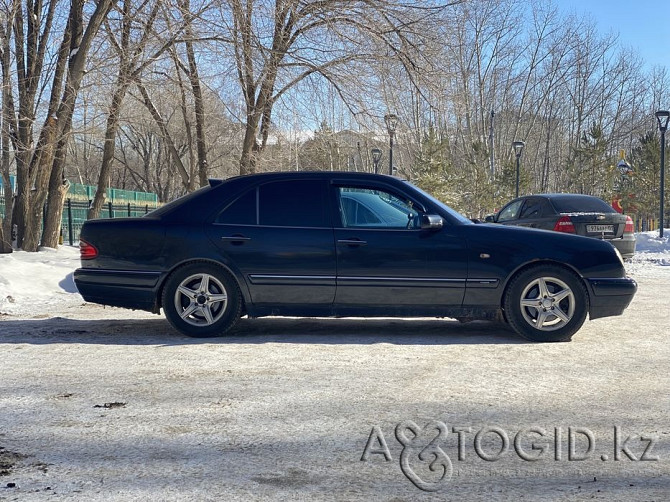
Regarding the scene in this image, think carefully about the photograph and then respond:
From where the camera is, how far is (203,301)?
6.48 metres

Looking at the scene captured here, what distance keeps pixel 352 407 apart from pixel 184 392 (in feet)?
3.66

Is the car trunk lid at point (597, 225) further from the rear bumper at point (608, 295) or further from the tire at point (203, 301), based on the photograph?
the tire at point (203, 301)

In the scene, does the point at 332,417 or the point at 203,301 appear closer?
the point at 332,417

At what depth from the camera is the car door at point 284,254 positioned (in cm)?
645

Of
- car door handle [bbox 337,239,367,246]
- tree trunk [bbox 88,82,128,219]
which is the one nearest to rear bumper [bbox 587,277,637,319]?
car door handle [bbox 337,239,367,246]

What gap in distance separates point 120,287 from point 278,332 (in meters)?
1.54

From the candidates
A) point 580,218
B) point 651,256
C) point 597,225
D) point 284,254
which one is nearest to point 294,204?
point 284,254

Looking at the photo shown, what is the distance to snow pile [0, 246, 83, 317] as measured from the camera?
8.77m

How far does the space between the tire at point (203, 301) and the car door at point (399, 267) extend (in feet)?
3.24

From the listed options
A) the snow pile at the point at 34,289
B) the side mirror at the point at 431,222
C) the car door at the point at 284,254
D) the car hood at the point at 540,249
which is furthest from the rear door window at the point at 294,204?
the snow pile at the point at 34,289

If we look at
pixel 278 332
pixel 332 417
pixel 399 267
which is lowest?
pixel 332 417

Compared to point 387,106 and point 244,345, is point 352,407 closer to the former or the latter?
point 244,345

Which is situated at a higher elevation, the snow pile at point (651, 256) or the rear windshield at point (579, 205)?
the rear windshield at point (579, 205)

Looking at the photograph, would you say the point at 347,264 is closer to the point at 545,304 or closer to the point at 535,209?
the point at 545,304
